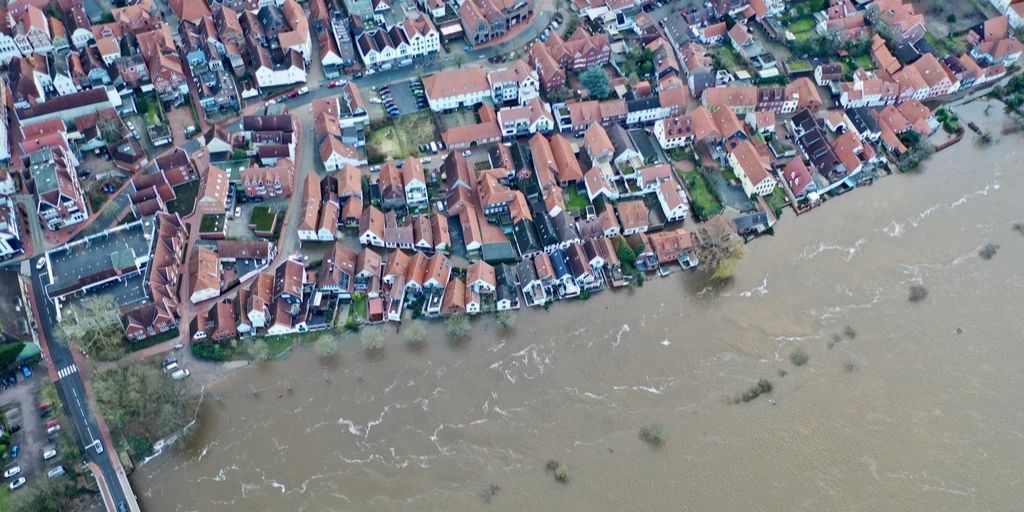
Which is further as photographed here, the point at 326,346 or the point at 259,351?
the point at 326,346

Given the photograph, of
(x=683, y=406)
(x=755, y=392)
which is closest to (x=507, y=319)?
(x=683, y=406)

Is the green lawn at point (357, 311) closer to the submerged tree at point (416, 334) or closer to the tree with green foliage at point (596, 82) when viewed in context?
the submerged tree at point (416, 334)

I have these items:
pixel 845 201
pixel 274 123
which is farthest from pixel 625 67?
pixel 274 123

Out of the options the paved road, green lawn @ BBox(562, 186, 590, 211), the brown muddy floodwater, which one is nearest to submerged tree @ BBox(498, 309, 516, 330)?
the brown muddy floodwater

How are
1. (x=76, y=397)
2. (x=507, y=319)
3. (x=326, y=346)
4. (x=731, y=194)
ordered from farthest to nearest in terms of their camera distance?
1. (x=731, y=194)
2. (x=507, y=319)
3. (x=326, y=346)
4. (x=76, y=397)

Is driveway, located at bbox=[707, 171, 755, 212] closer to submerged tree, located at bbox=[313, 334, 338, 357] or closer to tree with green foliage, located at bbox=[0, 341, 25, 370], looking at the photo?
submerged tree, located at bbox=[313, 334, 338, 357]

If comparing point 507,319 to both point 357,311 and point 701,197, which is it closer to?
point 357,311

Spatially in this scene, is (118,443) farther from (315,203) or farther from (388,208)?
(388,208)
